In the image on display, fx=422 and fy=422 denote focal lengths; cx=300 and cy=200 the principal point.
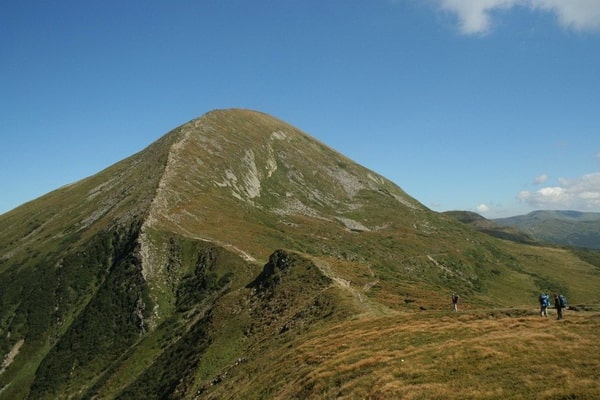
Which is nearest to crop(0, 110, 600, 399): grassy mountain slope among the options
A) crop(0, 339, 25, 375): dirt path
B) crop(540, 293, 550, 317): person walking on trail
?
crop(0, 339, 25, 375): dirt path

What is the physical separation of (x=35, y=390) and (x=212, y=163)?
113 m

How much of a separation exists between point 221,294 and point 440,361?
63.0 meters

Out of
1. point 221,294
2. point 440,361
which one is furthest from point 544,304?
point 221,294

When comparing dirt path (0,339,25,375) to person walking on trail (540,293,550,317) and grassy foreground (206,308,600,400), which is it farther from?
person walking on trail (540,293,550,317)

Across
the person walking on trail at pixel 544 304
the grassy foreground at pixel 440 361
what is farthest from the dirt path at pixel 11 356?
the person walking on trail at pixel 544 304

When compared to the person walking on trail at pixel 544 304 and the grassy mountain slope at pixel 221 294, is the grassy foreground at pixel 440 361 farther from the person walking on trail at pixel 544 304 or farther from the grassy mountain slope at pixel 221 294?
the person walking on trail at pixel 544 304

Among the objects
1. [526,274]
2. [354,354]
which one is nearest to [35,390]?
[354,354]

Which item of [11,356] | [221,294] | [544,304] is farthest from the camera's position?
[11,356]

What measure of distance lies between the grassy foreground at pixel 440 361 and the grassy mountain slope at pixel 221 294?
0.88 ft

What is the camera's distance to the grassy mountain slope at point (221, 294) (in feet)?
132

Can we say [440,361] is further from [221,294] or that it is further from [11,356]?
[11,356]

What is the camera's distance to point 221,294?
8762cm

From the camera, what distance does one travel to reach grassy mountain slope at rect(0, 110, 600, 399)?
132 ft

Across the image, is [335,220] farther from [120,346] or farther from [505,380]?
[505,380]
